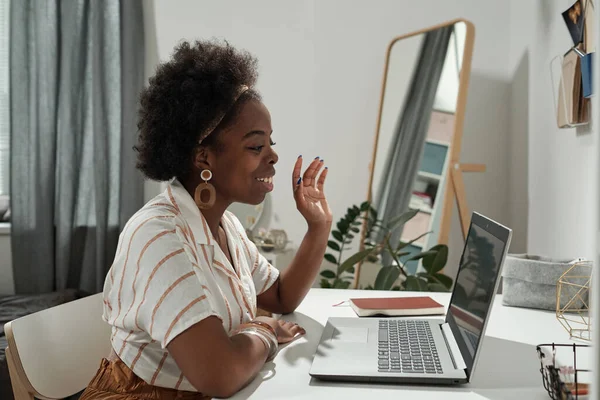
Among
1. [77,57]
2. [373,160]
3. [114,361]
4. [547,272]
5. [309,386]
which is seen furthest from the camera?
[77,57]

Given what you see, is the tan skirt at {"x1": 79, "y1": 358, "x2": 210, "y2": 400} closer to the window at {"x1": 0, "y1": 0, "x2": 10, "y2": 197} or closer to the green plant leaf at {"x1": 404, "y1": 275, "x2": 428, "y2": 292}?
the green plant leaf at {"x1": 404, "y1": 275, "x2": 428, "y2": 292}

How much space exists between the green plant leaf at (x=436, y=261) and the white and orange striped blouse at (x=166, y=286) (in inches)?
43.6

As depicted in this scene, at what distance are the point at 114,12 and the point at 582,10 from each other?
2.20 meters

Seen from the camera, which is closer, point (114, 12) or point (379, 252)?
point (379, 252)

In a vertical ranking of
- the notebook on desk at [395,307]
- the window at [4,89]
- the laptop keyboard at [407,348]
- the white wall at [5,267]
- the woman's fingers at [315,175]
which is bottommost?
the white wall at [5,267]

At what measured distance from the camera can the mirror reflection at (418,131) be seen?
2480 mm

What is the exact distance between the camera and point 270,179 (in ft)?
4.38

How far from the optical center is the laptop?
3.13 ft

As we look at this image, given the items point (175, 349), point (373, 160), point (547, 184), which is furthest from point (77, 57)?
point (175, 349)

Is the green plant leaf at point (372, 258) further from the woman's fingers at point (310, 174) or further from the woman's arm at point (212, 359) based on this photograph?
the woman's arm at point (212, 359)

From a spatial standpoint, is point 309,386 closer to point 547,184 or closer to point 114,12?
point 547,184

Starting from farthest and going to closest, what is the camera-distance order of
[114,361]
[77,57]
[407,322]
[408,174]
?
[77,57], [408,174], [407,322], [114,361]

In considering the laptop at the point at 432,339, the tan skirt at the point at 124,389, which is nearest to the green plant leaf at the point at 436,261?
the laptop at the point at 432,339

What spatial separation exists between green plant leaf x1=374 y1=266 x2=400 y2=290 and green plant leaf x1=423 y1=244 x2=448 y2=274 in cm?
11
